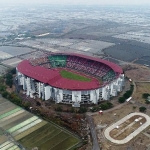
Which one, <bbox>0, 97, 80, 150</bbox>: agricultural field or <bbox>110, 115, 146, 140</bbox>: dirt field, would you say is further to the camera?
<bbox>110, 115, 146, 140</bbox>: dirt field

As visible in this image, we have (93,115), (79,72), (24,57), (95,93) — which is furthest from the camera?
(24,57)

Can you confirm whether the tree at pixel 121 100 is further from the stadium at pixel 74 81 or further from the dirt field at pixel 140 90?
the dirt field at pixel 140 90

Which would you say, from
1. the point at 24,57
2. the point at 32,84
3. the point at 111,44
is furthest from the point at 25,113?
the point at 111,44

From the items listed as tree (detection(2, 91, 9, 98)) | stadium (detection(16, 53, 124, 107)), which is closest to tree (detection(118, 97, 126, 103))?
stadium (detection(16, 53, 124, 107))

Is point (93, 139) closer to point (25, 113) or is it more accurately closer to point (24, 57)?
point (25, 113)

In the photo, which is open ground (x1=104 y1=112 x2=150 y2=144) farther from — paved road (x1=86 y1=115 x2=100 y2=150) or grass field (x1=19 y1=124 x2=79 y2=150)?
grass field (x1=19 y1=124 x2=79 y2=150)

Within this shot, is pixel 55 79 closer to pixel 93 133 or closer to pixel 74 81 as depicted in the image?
pixel 74 81

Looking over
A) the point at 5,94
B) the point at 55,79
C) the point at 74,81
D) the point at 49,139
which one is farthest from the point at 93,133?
the point at 5,94
